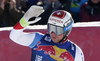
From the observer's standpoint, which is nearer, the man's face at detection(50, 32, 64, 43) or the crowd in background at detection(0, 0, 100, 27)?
the man's face at detection(50, 32, 64, 43)

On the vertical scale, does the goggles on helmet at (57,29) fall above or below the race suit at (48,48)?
above

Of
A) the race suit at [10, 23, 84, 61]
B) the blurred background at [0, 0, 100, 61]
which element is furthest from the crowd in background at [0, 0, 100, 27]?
the race suit at [10, 23, 84, 61]

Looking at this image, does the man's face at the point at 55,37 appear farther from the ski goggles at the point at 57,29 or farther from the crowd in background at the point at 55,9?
the crowd in background at the point at 55,9

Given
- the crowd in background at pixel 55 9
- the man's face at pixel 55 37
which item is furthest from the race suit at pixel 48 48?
the crowd in background at pixel 55 9

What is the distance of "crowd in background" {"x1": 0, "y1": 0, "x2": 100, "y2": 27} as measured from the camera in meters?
5.79

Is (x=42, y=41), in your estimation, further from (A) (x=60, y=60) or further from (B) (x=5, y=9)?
(B) (x=5, y=9)

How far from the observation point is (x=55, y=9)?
6004mm

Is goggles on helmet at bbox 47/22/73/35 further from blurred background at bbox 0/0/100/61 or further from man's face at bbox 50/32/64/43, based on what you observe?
blurred background at bbox 0/0/100/61

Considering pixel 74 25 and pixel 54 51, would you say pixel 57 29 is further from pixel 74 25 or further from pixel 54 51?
pixel 74 25

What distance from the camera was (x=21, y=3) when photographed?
249 inches

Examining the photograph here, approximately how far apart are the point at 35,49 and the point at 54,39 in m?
0.34

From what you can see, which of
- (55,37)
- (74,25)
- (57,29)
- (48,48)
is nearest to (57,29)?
(57,29)

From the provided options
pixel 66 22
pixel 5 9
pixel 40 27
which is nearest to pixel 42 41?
pixel 66 22

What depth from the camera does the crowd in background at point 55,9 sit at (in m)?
5.79
